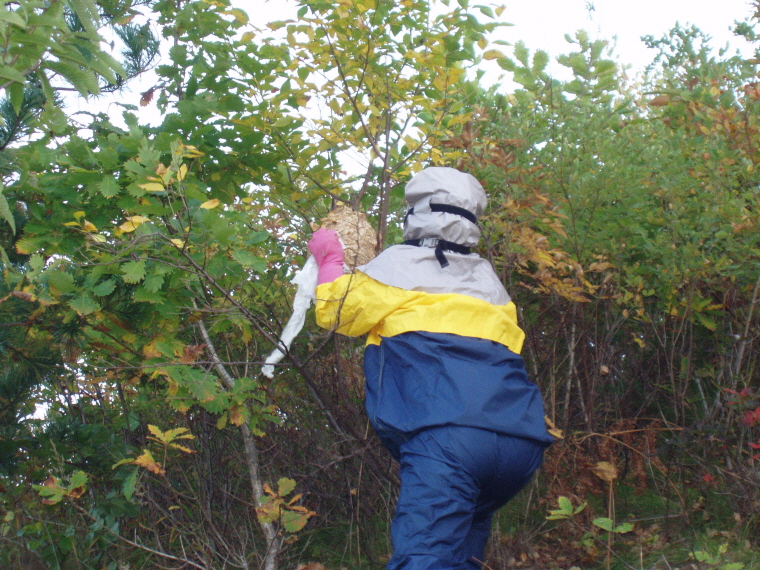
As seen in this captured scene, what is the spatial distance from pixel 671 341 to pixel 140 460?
8.94 ft

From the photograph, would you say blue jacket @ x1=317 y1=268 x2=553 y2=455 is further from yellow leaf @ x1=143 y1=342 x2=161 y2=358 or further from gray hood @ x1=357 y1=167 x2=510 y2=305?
yellow leaf @ x1=143 y1=342 x2=161 y2=358

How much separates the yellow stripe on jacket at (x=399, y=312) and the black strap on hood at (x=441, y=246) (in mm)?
144

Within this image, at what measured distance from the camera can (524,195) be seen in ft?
10.5

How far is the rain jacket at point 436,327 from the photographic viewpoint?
2.37 meters

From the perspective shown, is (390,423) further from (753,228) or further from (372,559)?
(753,228)

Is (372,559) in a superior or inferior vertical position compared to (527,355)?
inferior

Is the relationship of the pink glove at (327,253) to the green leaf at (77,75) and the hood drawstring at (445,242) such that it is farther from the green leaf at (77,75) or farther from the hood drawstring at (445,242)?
the green leaf at (77,75)

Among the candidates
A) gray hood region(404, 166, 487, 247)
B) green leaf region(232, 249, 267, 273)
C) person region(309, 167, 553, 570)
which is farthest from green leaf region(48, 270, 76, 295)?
gray hood region(404, 166, 487, 247)

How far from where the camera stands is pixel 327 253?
2752 millimetres

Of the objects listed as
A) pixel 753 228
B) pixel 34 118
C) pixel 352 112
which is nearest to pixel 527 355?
pixel 753 228

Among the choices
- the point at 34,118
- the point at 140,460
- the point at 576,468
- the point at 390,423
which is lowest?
the point at 576,468

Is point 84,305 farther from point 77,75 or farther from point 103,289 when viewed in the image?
point 77,75

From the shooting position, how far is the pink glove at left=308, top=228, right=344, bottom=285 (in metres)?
2.72

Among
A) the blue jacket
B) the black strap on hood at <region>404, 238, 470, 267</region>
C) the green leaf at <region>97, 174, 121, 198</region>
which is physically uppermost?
the green leaf at <region>97, 174, 121, 198</region>
